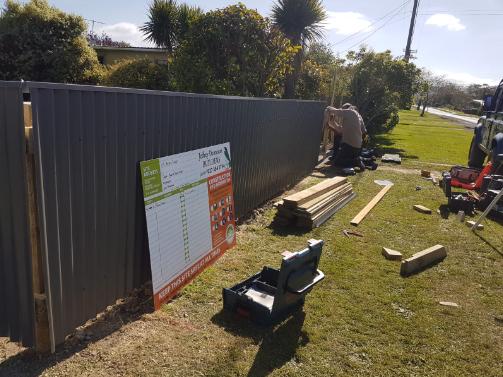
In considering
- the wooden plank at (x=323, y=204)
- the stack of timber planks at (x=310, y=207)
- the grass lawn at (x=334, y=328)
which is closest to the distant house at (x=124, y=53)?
the wooden plank at (x=323, y=204)

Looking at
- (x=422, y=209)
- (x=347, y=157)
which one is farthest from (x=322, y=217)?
(x=347, y=157)

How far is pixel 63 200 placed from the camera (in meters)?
2.96

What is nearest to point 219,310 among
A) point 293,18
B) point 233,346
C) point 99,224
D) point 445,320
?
point 233,346

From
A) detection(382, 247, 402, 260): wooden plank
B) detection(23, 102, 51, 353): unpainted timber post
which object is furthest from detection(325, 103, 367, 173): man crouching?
detection(23, 102, 51, 353): unpainted timber post

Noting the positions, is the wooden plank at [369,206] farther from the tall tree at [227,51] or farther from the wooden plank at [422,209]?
the tall tree at [227,51]

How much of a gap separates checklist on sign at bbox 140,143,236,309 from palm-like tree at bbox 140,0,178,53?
19.2 m

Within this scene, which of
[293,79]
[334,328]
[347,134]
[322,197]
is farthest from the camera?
[293,79]

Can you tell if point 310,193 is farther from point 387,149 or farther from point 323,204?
point 387,149

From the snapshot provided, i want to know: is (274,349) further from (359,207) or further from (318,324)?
(359,207)

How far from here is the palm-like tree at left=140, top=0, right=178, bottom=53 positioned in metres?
22.6

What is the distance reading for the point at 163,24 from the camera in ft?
74.6

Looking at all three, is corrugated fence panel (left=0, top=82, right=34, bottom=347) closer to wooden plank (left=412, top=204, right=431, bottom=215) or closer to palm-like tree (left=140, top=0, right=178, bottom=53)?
wooden plank (left=412, top=204, right=431, bottom=215)

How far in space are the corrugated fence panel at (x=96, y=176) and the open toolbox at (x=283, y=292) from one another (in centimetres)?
111

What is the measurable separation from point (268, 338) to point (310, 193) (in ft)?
13.3
